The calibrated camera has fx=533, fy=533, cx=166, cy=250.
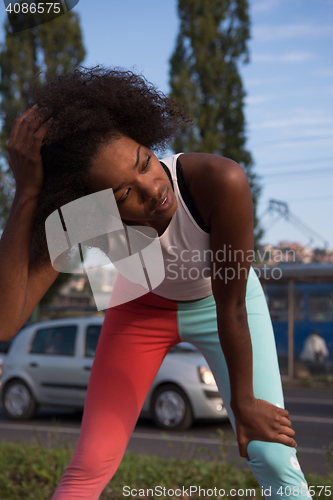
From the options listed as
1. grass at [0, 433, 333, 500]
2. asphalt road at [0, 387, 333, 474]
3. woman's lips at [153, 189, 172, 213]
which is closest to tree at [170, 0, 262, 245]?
asphalt road at [0, 387, 333, 474]

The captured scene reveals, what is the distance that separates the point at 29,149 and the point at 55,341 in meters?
7.75

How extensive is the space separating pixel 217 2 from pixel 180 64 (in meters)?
2.72

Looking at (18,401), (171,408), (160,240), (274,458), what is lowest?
(18,401)

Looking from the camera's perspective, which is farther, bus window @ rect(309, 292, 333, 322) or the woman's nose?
bus window @ rect(309, 292, 333, 322)

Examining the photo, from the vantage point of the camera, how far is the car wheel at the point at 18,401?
8.96m

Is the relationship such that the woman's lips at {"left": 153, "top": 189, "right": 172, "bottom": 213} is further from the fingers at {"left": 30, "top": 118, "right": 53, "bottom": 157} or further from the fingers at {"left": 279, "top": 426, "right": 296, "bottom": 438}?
the fingers at {"left": 279, "top": 426, "right": 296, "bottom": 438}

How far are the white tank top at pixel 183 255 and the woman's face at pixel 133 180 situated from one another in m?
0.08

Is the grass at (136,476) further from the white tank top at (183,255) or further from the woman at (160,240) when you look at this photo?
the white tank top at (183,255)

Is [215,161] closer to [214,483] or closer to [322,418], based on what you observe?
[214,483]

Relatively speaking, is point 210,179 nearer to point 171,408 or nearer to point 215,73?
point 171,408

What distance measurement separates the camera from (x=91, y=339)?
8.66 meters

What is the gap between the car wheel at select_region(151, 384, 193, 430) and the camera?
7.77 m

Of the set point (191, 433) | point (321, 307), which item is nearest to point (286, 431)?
point (191, 433)

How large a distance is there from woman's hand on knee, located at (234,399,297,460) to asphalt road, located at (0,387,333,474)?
3.16 m
